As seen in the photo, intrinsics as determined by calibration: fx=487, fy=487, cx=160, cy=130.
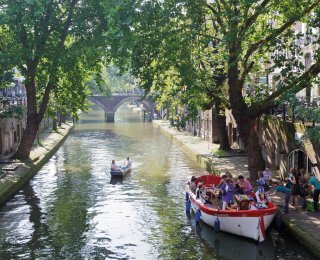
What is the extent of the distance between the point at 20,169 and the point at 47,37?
32.0ft

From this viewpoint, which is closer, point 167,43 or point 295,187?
point 295,187

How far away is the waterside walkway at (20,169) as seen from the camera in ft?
94.4

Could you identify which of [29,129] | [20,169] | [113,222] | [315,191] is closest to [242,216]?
[315,191]

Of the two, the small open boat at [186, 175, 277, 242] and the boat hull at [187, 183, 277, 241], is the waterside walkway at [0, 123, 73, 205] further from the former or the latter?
the boat hull at [187, 183, 277, 241]

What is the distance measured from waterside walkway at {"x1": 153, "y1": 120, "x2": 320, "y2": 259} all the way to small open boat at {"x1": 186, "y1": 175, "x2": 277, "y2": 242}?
44.8 inches

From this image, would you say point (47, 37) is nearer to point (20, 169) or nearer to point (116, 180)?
point (20, 169)

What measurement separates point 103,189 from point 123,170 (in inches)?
160

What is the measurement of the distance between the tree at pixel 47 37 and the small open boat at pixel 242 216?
1457cm

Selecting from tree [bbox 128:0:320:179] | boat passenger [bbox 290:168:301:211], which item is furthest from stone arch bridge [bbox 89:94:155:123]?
boat passenger [bbox 290:168:301:211]

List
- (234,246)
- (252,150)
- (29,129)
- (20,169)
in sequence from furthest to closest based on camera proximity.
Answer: (29,129), (20,169), (252,150), (234,246)

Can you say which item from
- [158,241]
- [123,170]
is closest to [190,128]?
[123,170]

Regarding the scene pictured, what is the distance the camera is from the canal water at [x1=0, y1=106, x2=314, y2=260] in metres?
19.0

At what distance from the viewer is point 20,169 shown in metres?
34.9

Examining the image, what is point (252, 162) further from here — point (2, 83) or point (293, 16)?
point (2, 83)
